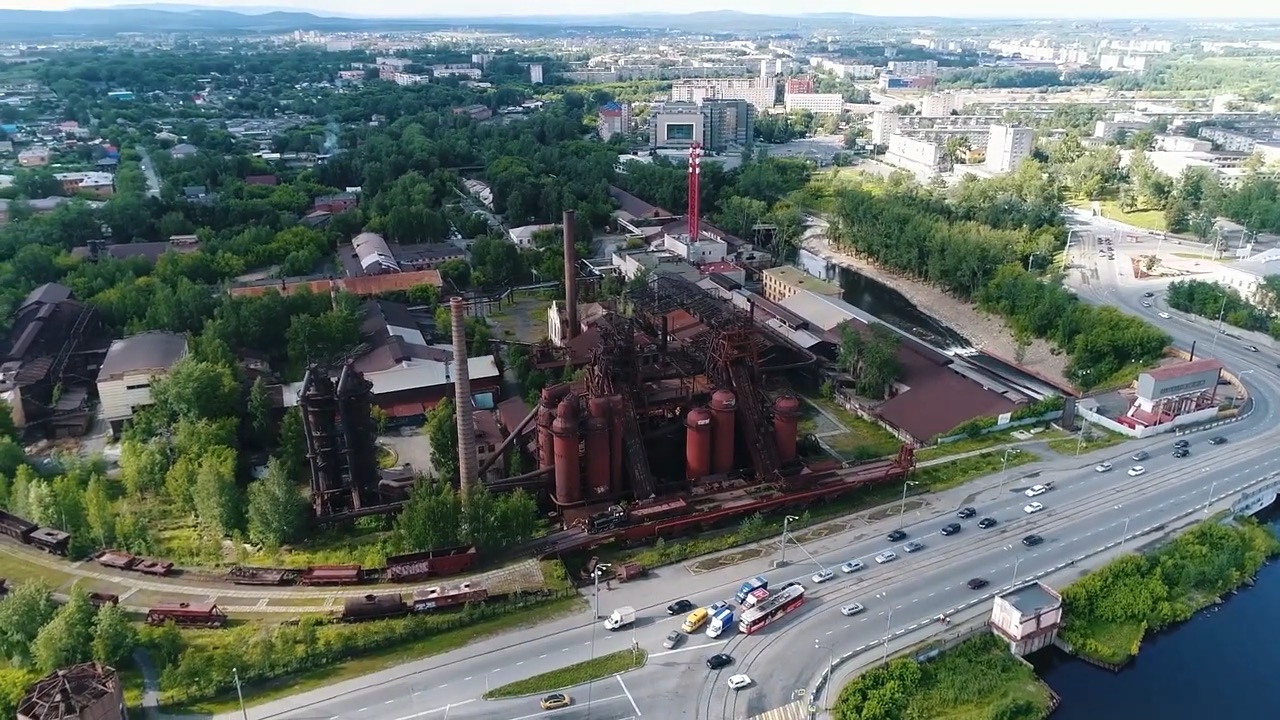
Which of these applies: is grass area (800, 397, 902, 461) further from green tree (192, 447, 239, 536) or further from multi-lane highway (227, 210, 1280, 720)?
green tree (192, 447, 239, 536)

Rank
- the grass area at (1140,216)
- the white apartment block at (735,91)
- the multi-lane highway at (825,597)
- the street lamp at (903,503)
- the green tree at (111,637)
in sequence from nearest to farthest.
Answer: the multi-lane highway at (825,597), the green tree at (111,637), the street lamp at (903,503), the grass area at (1140,216), the white apartment block at (735,91)

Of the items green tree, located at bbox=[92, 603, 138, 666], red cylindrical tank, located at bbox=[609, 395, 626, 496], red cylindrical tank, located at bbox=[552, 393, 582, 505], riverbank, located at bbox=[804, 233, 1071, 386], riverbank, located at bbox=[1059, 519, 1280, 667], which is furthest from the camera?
riverbank, located at bbox=[804, 233, 1071, 386]

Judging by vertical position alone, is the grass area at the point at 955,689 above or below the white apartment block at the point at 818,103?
below

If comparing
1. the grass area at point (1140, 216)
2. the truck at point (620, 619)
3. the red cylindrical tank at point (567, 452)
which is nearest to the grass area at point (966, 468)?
the red cylindrical tank at point (567, 452)

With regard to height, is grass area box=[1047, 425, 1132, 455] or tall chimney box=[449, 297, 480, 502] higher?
tall chimney box=[449, 297, 480, 502]

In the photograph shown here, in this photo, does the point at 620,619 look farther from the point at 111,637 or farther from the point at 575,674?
→ the point at 111,637

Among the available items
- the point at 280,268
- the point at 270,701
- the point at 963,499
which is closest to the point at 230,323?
the point at 280,268

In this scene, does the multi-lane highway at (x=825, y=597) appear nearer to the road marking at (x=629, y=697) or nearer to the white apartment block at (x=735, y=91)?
the road marking at (x=629, y=697)

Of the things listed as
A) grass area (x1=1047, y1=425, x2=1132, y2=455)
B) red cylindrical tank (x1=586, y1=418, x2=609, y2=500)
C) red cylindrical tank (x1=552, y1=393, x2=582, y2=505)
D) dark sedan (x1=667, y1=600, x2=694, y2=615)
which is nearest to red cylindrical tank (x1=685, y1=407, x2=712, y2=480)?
red cylindrical tank (x1=586, y1=418, x2=609, y2=500)
